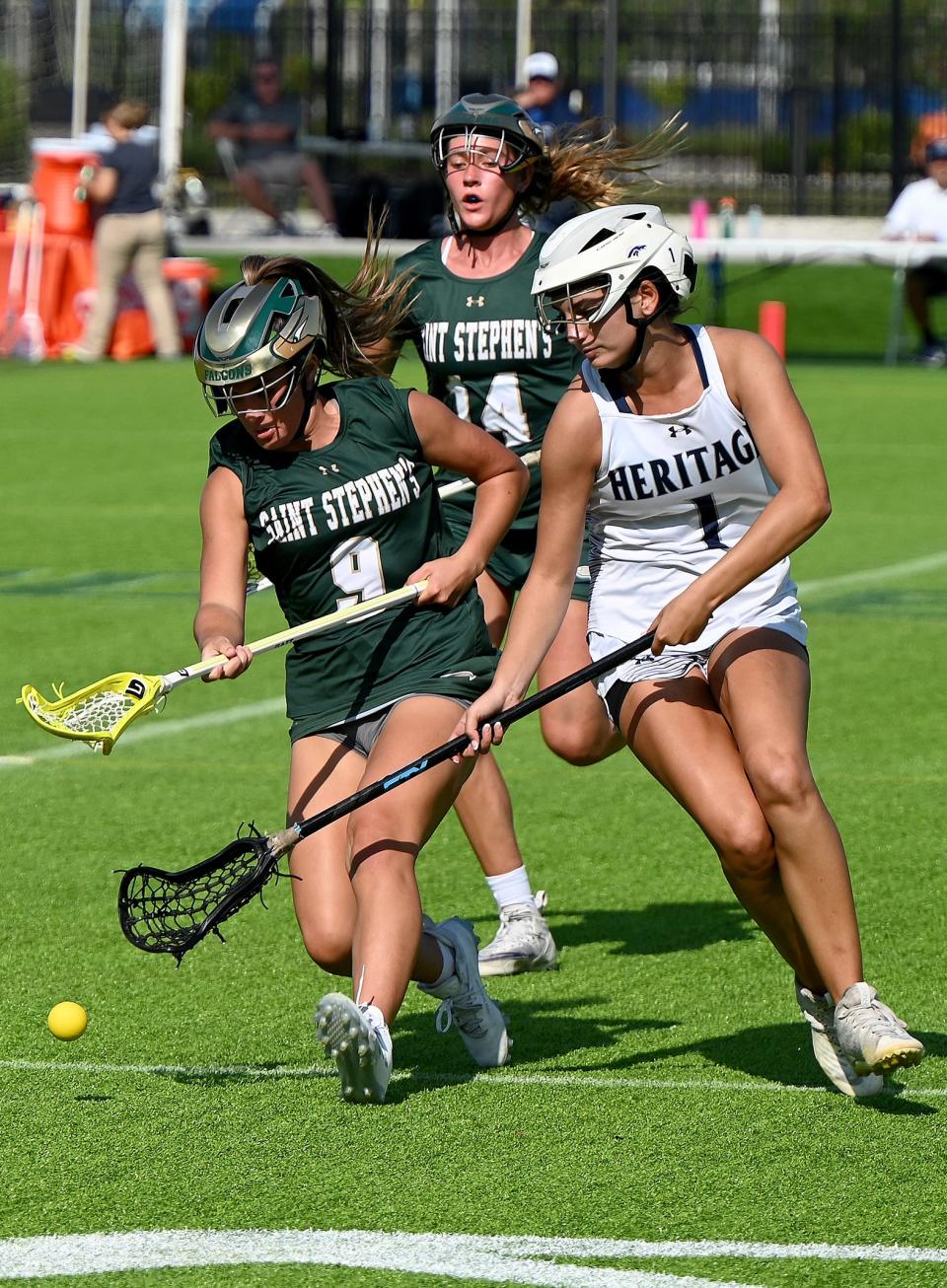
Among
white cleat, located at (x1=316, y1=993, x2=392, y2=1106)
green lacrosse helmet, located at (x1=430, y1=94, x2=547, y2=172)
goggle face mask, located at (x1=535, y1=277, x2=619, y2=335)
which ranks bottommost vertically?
white cleat, located at (x1=316, y1=993, x2=392, y2=1106)

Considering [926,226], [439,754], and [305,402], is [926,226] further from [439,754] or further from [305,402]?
[439,754]

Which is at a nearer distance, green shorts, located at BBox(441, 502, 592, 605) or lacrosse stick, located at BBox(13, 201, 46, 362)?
green shorts, located at BBox(441, 502, 592, 605)

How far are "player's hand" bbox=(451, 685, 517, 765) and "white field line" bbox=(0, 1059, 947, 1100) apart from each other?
75 cm

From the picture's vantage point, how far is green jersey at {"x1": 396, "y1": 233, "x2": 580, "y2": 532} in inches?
267

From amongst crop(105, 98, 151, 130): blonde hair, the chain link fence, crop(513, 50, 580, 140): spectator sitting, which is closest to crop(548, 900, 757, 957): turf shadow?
crop(513, 50, 580, 140): spectator sitting

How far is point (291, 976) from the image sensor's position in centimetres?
598

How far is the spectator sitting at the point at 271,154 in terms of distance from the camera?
29641 mm

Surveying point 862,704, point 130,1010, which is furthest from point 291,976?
point 862,704

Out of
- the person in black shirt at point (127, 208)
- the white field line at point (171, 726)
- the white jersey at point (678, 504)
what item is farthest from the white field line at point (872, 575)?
the person in black shirt at point (127, 208)

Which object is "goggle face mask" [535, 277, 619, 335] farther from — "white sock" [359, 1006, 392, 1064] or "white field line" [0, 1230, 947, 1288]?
"white field line" [0, 1230, 947, 1288]

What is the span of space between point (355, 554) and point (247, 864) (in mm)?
801

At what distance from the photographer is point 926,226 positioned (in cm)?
2369

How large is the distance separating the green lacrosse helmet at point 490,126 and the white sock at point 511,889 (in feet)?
6.86

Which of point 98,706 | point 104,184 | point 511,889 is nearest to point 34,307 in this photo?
point 104,184
